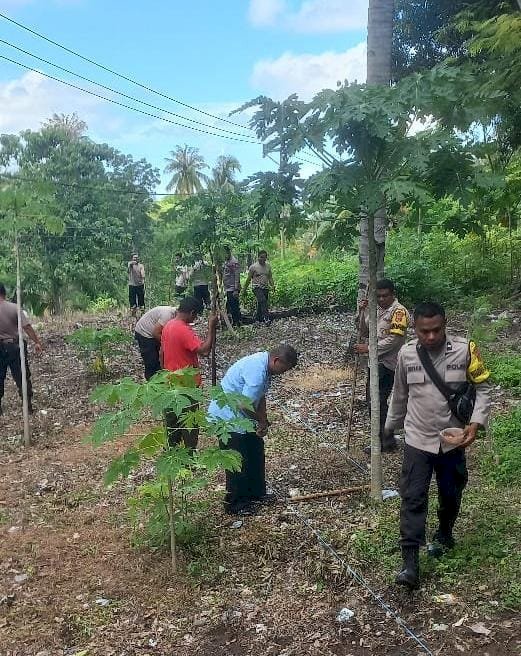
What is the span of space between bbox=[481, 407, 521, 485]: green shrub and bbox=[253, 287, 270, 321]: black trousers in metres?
8.09

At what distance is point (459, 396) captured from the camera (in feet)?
12.4

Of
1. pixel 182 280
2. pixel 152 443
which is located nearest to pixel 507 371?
pixel 152 443

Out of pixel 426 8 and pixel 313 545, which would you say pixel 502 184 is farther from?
pixel 426 8

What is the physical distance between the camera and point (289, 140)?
4.22m

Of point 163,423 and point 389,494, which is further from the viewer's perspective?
point 389,494

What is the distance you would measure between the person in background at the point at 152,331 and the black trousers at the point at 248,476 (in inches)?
118

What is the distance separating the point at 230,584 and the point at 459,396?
1.91 m

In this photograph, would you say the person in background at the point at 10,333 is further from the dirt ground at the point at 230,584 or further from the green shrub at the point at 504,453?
the green shrub at the point at 504,453

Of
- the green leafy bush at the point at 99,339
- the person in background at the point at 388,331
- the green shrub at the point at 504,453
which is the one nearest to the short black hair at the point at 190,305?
the person in background at the point at 388,331

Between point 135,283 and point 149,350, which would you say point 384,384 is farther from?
point 135,283

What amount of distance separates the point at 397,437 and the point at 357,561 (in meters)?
2.55

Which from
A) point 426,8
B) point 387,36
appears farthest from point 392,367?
point 426,8

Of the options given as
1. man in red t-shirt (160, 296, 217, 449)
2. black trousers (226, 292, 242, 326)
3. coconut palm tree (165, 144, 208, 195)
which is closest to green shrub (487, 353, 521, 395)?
man in red t-shirt (160, 296, 217, 449)

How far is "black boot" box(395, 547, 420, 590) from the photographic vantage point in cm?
380
